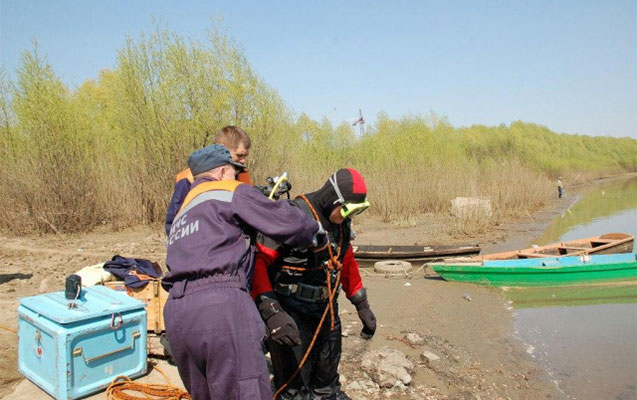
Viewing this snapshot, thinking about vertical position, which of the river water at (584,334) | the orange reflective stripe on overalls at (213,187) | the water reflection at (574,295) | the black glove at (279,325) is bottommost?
the river water at (584,334)

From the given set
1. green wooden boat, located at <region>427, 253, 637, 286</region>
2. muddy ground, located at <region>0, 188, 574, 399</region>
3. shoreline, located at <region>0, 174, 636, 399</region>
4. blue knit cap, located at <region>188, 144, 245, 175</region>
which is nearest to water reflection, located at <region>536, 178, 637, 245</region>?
green wooden boat, located at <region>427, 253, 637, 286</region>

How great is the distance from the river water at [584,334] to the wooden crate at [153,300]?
15.4 ft

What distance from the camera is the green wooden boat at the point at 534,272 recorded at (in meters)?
9.85

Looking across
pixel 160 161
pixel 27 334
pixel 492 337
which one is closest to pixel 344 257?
pixel 27 334

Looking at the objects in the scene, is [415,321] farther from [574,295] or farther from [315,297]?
[315,297]

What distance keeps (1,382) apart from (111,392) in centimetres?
119

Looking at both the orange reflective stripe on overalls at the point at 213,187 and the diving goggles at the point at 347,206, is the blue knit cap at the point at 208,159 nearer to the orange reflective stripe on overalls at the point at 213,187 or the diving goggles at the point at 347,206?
the orange reflective stripe on overalls at the point at 213,187

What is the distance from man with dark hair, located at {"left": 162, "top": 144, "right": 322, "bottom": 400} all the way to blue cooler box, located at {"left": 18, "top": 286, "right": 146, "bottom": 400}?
1604 mm

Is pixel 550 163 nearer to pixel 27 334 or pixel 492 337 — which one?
pixel 492 337

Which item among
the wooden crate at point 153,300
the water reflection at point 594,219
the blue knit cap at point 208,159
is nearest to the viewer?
the blue knit cap at point 208,159

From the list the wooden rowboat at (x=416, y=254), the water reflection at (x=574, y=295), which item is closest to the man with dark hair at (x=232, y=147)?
the water reflection at (x=574, y=295)

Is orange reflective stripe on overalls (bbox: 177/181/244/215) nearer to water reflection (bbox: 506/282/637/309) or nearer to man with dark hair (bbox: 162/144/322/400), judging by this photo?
man with dark hair (bbox: 162/144/322/400)

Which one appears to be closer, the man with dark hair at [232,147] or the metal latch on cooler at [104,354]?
the metal latch on cooler at [104,354]

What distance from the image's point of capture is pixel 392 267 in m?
10.8
